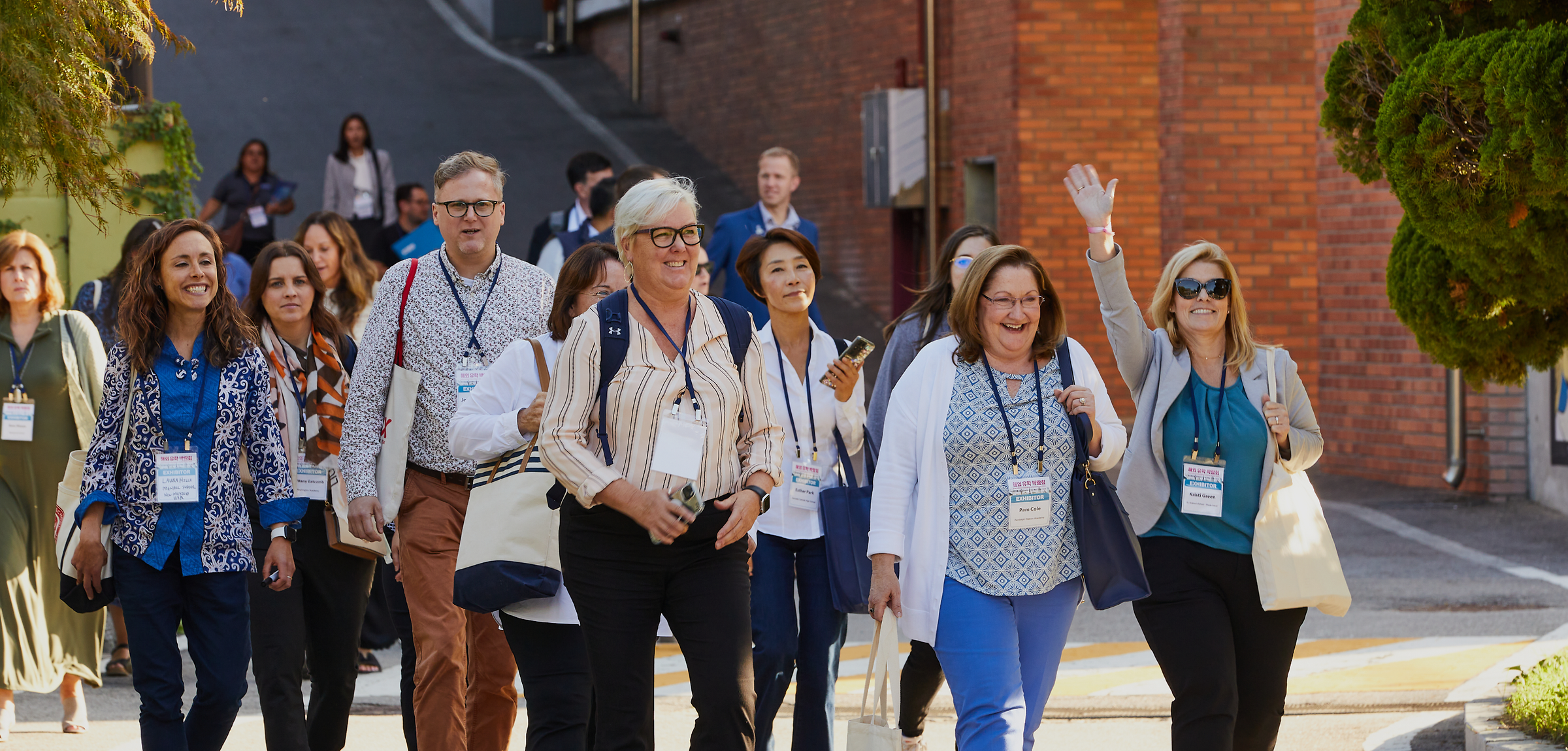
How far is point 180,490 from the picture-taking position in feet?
17.5

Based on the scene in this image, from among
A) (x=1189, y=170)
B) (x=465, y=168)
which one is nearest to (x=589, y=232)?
(x=465, y=168)

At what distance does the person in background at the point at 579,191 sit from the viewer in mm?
9680

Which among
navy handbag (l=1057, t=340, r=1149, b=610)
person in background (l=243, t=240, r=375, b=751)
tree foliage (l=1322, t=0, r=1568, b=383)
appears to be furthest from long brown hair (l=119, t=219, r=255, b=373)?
tree foliage (l=1322, t=0, r=1568, b=383)

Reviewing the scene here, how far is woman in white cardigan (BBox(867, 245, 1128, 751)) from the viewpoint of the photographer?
4.95m

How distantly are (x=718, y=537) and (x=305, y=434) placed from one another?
241 cm

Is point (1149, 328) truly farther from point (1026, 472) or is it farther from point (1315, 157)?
point (1315, 157)

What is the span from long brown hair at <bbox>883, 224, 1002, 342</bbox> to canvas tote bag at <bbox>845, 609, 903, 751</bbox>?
61.5 inches

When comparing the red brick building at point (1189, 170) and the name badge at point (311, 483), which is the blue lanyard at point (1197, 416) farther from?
the red brick building at point (1189, 170)

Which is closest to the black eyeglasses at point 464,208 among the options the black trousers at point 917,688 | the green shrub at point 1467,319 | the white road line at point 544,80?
the black trousers at point 917,688

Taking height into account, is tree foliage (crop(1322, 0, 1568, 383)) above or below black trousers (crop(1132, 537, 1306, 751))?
above

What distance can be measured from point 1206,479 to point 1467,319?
2.16 metres

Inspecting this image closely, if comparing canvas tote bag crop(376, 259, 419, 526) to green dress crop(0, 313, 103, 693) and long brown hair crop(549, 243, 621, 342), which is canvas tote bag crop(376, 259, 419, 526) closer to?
long brown hair crop(549, 243, 621, 342)

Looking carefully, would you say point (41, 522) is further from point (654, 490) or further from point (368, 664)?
point (654, 490)

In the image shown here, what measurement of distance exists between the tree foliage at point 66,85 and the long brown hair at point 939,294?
109 inches
